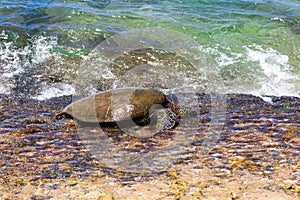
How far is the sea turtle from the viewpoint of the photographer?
17.2 ft

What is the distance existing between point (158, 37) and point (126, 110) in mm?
5369

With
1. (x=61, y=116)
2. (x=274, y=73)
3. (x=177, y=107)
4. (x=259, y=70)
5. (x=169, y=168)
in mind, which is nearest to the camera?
(x=169, y=168)

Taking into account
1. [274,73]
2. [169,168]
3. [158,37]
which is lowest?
[169,168]

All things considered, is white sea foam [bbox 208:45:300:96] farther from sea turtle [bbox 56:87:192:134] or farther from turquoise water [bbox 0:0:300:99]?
sea turtle [bbox 56:87:192:134]

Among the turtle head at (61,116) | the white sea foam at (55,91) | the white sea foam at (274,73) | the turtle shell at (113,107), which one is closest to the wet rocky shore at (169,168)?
the turtle head at (61,116)

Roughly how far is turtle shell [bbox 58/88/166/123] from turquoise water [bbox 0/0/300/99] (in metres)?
1.65

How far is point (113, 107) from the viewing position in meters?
5.31

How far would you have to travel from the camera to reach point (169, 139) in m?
4.88

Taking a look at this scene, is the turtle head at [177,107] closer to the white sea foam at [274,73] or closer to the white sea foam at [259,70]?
the white sea foam at [259,70]

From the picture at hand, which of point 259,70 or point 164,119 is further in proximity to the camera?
point 259,70

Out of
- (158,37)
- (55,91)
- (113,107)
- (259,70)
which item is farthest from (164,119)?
(158,37)

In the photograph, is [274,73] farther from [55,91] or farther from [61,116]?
[61,116]

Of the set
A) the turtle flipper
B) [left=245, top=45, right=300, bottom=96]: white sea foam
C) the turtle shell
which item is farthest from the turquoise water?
the turtle flipper

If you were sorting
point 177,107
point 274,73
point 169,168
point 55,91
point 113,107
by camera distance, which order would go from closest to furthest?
1. point 169,168
2. point 113,107
3. point 177,107
4. point 55,91
5. point 274,73
